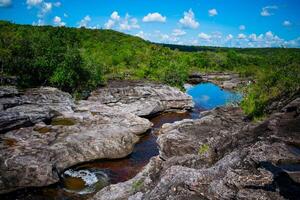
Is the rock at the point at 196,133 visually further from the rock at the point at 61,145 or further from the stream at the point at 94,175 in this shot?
the rock at the point at 61,145

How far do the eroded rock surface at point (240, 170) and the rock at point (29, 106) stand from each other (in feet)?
60.3

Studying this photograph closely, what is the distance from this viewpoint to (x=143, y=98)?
48406mm

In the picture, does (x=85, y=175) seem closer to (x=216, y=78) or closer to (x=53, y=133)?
(x=53, y=133)

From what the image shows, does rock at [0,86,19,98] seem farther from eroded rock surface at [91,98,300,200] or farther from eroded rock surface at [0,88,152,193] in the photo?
eroded rock surface at [91,98,300,200]

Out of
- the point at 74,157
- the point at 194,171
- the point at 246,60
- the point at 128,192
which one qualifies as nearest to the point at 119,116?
the point at 74,157

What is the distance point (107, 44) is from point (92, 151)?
91093mm

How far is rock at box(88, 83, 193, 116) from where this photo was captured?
46.4m

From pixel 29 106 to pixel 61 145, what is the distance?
1084 centimetres

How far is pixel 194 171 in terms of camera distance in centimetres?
1192

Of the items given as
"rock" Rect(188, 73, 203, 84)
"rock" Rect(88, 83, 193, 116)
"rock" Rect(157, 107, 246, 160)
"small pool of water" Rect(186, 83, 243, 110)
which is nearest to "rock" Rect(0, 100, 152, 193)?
"rock" Rect(88, 83, 193, 116)

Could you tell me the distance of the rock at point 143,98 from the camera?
46444mm

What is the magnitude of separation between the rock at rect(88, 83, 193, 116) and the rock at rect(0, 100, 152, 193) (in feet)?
22.7

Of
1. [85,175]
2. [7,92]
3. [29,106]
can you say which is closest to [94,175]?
[85,175]

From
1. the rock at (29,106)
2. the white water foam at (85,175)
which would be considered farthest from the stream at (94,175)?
the rock at (29,106)
